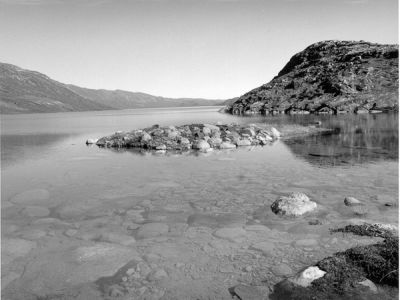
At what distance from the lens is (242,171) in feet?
71.7

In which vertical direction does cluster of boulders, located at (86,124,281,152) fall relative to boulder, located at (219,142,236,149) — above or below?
above

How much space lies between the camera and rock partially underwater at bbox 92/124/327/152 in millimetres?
Answer: 34406

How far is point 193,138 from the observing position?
1443 inches

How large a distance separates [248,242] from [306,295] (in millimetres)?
3314

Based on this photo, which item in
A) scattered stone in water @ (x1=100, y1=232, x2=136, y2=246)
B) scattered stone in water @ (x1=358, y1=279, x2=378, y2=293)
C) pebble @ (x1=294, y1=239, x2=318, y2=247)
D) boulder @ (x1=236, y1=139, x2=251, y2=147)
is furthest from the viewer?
boulder @ (x1=236, y1=139, x2=251, y2=147)

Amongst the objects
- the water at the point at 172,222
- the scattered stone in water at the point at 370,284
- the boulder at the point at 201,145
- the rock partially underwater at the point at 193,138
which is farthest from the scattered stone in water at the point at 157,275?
the boulder at the point at 201,145

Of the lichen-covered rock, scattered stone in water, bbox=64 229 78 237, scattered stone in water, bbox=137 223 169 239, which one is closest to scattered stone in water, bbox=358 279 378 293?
the lichen-covered rock

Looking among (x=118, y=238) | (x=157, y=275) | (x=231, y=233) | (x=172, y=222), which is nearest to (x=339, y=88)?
(x=172, y=222)

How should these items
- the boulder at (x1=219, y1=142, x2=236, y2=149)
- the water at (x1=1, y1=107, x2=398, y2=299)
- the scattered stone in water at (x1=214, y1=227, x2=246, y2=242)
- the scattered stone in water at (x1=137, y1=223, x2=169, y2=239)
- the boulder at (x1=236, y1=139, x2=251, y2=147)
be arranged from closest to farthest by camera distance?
the water at (x1=1, y1=107, x2=398, y2=299) → the scattered stone in water at (x1=214, y1=227, x2=246, y2=242) → the scattered stone in water at (x1=137, y1=223, x2=169, y2=239) → the boulder at (x1=219, y1=142, x2=236, y2=149) → the boulder at (x1=236, y1=139, x2=251, y2=147)

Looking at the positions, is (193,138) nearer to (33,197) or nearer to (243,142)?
(243,142)

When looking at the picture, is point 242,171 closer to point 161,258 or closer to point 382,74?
point 161,258

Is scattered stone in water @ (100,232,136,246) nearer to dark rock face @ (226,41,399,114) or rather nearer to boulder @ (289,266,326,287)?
boulder @ (289,266,326,287)

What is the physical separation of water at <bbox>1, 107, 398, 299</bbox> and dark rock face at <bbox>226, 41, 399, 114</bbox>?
94668 mm

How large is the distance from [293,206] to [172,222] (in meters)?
4.66
